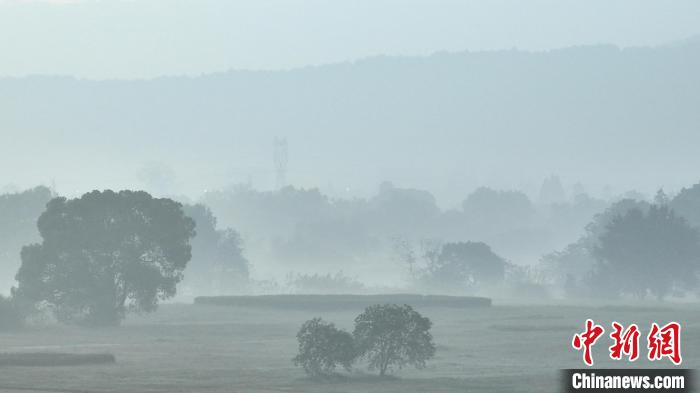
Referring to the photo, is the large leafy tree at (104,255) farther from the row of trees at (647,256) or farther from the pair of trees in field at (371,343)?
the row of trees at (647,256)

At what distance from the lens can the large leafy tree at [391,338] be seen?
91.5 m

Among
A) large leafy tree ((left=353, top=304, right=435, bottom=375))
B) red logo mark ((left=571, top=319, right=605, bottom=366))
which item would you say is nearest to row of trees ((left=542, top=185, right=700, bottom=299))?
red logo mark ((left=571, top=319, right=605, bottom=366))

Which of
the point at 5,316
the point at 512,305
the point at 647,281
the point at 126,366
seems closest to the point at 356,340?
the point at 126,366

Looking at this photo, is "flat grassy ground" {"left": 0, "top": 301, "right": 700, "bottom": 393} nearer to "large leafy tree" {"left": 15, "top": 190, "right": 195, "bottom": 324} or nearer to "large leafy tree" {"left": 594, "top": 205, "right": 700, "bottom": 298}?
"large leafy tree" {"left": 15, "top": 190, "right": 195, "bottom": 324}

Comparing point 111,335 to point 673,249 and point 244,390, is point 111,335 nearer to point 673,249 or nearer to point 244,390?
point 244,390

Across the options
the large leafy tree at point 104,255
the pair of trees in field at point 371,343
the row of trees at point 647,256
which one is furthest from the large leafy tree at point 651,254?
the pair of trees in field at point 371,343

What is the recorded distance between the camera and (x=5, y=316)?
12825 centimetres

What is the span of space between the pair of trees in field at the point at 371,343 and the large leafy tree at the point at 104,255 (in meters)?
43.4

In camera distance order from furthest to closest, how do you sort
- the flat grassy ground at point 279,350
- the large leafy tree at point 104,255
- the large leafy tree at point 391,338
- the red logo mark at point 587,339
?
1. the large leafy tree at point 104,255
2. the red logo mark at point 587,339
3. the large leafy tree at point 391,338
4. the flat grassy ground at point 279,350

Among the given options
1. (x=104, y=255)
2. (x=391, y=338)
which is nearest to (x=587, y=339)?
(x=391, y=338)

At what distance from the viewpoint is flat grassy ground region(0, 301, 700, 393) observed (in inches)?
3246

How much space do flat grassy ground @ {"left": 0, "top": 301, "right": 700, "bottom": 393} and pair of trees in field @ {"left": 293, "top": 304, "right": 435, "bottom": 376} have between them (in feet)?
3.20

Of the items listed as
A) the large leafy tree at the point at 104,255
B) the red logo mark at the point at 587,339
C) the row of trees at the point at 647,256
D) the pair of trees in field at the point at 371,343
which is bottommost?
the pair of trees in field at the point at 371,343

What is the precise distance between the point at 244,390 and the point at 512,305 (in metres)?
90.3
